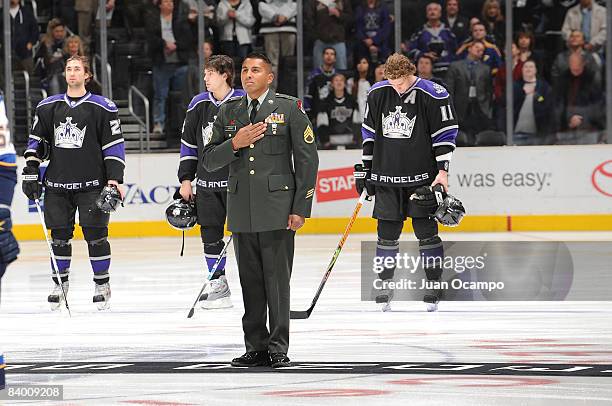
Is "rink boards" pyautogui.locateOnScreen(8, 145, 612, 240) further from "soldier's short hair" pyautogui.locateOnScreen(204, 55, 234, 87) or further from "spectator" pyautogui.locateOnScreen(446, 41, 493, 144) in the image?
"soldier's short hair" pyautogui.locateOnScreen(204, 55, 234, 87)

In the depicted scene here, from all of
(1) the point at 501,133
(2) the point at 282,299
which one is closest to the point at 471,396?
(2) the point at 282,299

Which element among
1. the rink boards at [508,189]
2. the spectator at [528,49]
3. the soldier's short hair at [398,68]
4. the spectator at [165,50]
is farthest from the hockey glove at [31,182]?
the spectator at [528,49]

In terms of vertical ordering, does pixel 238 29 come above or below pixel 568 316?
above

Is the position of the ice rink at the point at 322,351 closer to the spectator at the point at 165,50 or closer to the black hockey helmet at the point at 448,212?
the black hockey helmet at the point at 448,212

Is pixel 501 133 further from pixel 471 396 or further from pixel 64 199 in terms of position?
pixel 471 396

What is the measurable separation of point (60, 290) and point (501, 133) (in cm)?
804

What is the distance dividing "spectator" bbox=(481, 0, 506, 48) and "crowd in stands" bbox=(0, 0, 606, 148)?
1cm

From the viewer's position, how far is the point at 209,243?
8.02m

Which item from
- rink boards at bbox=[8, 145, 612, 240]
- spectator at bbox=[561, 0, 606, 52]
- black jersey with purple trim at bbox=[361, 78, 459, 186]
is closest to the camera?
black jersey with purple trim at bbox=[361, 78, 459, 186]

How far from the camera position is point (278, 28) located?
1533 cm

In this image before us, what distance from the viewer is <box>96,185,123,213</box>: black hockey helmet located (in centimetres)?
766

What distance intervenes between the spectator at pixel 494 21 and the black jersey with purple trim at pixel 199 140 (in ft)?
25.4

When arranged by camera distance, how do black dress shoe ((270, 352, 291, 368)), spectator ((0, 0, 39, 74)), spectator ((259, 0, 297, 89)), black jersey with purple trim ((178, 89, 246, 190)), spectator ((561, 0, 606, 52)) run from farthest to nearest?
spectator ((259, 0, 297, 89))
spectator ((561, 0, 606, 52))
spectator ((0, 0, 39, 74))
black jersey with purple trim ((178, 89, 246, 190))
black dress shoe ((270, 352, 291, 368))

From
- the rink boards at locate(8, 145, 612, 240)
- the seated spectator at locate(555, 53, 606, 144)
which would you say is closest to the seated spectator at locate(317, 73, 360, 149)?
the rink boards at locate(8, 145, 612, 240)
